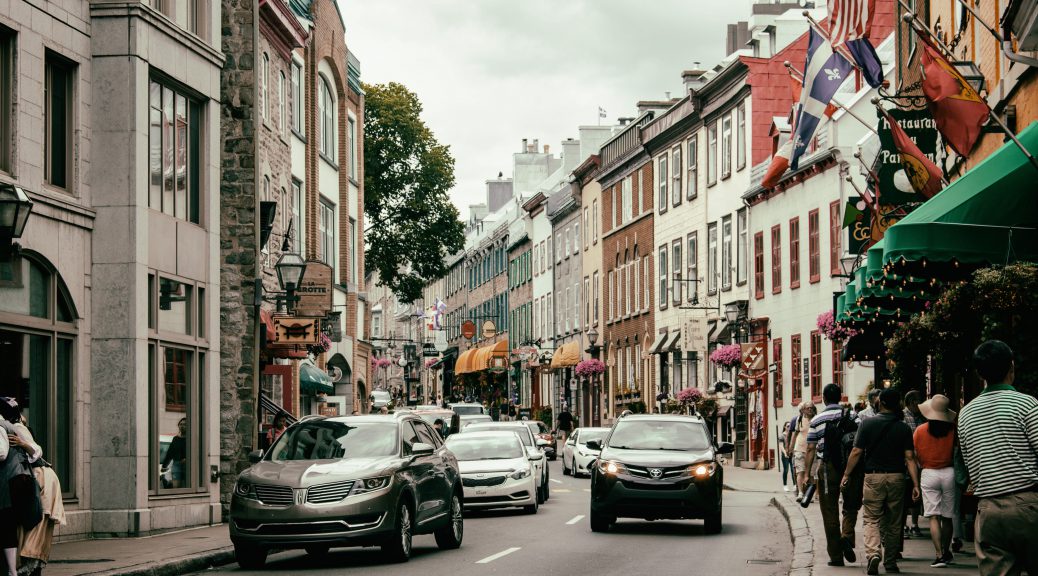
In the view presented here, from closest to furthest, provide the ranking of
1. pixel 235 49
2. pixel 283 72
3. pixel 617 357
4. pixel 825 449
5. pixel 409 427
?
1. pixel 825 449
2. pixel 409 427
3. pixel 235 49
4. pixel 283 72
5. pixel 617 357

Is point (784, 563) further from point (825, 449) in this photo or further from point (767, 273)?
point (767, 273)

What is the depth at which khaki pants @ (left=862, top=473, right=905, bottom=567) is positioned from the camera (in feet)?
50.0

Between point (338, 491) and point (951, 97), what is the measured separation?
7762 millimetres

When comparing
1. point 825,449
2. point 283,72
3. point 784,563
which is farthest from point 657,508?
point 283,72

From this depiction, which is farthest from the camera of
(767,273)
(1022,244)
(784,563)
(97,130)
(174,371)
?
(767,273)

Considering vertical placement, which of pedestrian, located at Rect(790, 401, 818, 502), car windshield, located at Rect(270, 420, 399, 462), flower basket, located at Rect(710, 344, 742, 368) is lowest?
pedestrian, located at Rect(790, 401, 818, 502)

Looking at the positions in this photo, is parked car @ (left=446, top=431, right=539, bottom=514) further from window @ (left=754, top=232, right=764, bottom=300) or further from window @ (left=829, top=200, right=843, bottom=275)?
window @ (left=754, top=232, right=764, bottom=300)

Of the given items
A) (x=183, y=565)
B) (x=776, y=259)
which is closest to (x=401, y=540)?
(x=183, y=565)

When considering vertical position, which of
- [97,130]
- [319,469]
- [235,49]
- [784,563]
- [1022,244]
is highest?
[235,49]

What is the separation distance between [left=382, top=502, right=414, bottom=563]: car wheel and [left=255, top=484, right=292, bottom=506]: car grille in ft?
3.94

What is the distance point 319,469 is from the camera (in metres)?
17.5

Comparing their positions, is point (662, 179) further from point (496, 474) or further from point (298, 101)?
point (496, 474)

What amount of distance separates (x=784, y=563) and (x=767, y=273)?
27.6 m

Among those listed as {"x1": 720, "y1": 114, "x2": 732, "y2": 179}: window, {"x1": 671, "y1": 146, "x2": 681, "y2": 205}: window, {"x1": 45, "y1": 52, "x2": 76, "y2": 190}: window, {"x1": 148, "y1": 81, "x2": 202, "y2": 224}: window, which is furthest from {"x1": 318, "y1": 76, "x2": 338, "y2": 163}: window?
{"x1": 45, "y1": 52, "x2": 76, "y2": 190}: window
